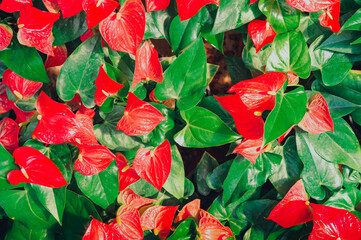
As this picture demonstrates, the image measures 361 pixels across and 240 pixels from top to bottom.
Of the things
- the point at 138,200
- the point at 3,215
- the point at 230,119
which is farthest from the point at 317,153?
the point at 3,215

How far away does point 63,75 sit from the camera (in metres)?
0.75

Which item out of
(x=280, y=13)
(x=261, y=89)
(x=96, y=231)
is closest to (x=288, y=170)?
(x=261, y=89)

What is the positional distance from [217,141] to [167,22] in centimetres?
29

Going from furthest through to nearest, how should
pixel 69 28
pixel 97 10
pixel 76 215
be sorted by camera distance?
pixel 76 215 → pixel 69 28 → pixel 97 10

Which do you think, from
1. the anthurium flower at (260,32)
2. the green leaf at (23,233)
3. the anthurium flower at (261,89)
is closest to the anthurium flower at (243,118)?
the anthurium flower at (261,89)

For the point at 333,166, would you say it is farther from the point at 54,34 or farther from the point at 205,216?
the point at 54,34

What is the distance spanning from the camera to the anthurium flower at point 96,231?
2.42 feet

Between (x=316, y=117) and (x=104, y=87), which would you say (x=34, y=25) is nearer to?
(x=104, y=87)

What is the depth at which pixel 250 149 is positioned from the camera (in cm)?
76

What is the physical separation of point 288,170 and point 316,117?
0.58 ft

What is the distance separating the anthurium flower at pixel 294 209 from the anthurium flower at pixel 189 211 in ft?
0.64

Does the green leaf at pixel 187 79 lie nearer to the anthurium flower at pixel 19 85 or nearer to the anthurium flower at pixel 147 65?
the anthurium flower at pixel 147 65

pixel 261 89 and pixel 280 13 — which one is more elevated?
pixel 280 13

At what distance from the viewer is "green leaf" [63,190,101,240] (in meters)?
0.83
